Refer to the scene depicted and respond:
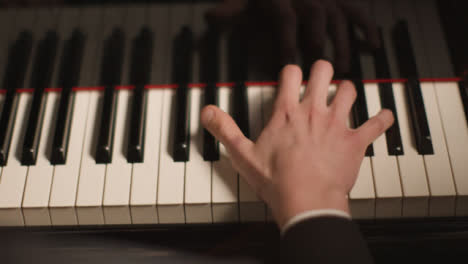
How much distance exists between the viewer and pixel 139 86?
48.1 inches

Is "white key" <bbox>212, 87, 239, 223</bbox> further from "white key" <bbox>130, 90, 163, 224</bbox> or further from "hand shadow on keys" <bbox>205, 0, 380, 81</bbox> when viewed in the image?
"hand shadow on keys" <bbox>205, 0, 380, 81</bbox>

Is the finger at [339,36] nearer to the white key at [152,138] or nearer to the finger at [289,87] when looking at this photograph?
the finger at [289,87]

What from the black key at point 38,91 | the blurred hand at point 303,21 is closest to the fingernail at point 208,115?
the blurred hand at point 303,21

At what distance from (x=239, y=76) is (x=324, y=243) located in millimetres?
621

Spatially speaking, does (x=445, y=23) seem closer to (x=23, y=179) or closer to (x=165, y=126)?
(x=165, y=126)

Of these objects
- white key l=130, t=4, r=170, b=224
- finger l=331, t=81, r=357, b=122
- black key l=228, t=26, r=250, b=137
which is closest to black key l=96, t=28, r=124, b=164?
white key l=130, t=4, r=170, b=224

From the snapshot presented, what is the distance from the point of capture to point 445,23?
4.08ft

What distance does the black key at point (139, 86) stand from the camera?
3.70 ft

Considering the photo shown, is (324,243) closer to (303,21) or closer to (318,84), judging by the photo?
(318,84)

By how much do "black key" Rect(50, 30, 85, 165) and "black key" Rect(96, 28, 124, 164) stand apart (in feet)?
0.29

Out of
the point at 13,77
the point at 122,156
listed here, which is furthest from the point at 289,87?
the point at 13,77

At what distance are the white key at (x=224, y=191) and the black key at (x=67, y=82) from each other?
1.59 ft

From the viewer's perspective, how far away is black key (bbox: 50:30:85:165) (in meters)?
1.16

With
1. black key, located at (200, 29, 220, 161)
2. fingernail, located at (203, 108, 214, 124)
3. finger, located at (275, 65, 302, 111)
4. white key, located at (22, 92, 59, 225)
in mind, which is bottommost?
white key, located at (22, 92, 59, 225)
